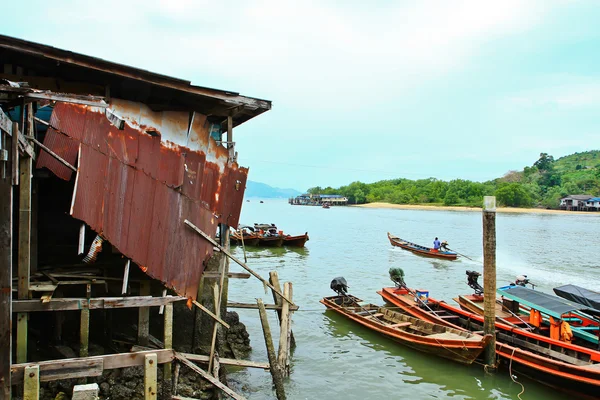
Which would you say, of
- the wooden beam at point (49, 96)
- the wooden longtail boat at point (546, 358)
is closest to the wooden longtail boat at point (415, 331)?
the wooden longtail boat at point (546, 358)

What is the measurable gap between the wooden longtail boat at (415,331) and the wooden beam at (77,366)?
771 centimetres

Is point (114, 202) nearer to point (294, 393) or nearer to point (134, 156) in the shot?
point (134, 156)

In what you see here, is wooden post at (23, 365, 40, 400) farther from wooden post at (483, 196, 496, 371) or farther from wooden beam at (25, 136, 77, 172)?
wooden post at (483, 196, 496, 371)

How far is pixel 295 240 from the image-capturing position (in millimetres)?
33969

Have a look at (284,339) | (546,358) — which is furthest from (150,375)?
(546,358)

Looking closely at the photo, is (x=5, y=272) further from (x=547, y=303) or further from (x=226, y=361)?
(x=547, y=303)

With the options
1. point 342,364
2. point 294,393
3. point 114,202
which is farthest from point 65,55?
point 342,364

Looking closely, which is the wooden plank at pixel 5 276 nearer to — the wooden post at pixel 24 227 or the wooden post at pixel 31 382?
the wooden post at pixel 31 382

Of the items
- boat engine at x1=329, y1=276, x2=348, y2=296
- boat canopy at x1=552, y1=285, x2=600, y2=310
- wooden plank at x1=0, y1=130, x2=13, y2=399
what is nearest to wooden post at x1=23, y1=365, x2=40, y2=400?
wooden plank at x1=0, y1=130, x2=13, y2=399

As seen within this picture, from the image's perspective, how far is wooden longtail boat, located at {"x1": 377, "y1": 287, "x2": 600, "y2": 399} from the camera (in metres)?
9.23

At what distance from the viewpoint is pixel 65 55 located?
7.05m

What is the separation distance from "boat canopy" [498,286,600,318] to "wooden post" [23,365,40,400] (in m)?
10.6

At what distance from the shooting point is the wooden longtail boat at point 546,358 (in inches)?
363

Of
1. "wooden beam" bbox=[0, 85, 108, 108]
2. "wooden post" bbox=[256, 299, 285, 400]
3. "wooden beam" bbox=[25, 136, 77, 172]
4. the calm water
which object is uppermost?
"wooden beam" bbox=[0, 85, 108, 108]
